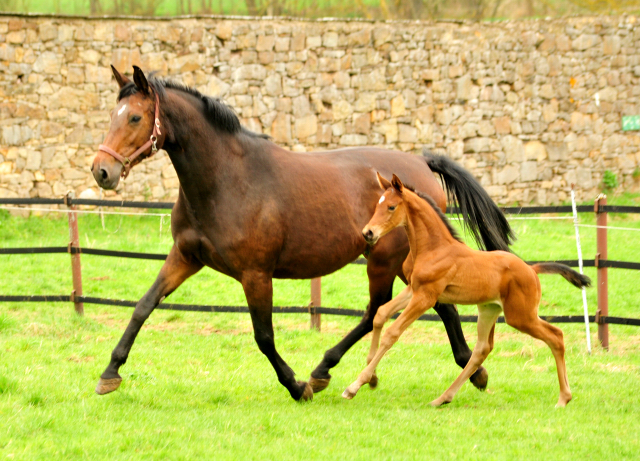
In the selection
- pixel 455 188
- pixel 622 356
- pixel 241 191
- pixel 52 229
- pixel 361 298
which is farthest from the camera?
pixel 52 229

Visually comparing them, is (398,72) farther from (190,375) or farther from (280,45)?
(190,375)

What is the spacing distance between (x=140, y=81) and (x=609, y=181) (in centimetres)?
1289

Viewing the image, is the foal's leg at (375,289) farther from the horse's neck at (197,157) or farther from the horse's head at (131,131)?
the horse's head at (131,131)

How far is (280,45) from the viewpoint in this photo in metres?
13.6

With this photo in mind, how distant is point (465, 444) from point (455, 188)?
2.34m

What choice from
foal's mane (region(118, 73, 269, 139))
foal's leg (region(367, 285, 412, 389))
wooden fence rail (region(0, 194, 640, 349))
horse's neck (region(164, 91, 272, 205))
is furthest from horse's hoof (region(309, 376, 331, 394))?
wooden fence rail (region(0, 194, 640, 349))

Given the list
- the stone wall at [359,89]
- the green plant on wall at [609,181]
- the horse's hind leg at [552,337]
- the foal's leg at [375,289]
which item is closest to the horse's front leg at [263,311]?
the foal's leg at [375,289]

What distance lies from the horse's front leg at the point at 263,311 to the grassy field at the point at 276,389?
0.23m

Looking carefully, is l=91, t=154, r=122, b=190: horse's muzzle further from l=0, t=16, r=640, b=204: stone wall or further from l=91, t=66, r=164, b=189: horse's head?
l=0, t=16, r=640, b=204: stone wall

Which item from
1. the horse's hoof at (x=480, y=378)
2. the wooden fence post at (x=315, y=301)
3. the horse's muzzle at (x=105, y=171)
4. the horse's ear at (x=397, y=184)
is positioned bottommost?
the wooden fence post at (x=315, y=301)

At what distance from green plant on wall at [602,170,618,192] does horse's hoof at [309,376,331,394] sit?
11783 millimetres

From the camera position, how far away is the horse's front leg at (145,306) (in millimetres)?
4648

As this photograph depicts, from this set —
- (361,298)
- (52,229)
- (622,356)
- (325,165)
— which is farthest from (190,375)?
(52,229)

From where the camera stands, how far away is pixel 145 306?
4.82 metres
